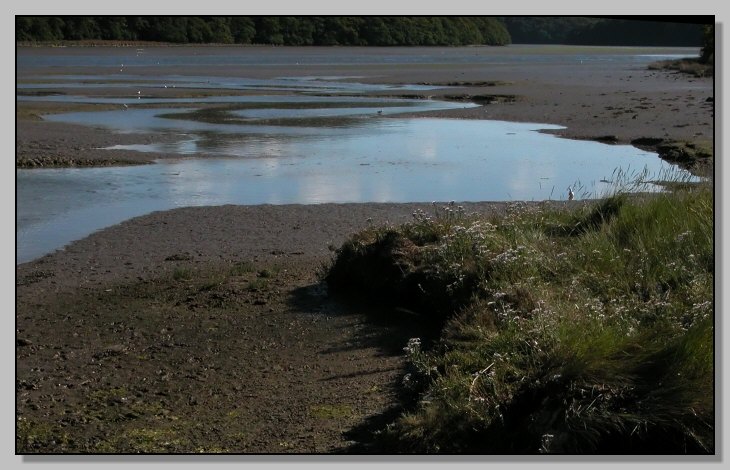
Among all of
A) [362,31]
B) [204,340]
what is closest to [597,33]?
[362,31]

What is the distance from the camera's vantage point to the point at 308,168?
1838 cm

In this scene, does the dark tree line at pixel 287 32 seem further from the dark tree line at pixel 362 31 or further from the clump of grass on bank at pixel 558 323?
the clump of grass on bank at pixel 558 323

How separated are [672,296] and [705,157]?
1172 cm

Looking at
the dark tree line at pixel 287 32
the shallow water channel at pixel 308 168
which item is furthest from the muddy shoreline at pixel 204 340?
the dark tree line at pixel 287 32

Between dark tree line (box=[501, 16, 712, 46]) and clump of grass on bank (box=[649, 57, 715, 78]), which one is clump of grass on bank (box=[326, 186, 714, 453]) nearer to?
clump of grass on bank (box=[649, 57, 715, 78])

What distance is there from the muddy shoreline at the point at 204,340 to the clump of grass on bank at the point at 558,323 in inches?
19.5

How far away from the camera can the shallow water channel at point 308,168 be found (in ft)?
48.1

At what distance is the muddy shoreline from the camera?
6.14 m

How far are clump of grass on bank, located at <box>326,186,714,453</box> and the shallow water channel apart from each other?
331cm

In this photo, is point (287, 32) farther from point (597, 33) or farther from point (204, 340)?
point (204, 340)

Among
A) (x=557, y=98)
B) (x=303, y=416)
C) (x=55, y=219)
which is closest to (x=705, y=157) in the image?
(x=55, y=219)

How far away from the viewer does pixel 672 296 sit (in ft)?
21.4

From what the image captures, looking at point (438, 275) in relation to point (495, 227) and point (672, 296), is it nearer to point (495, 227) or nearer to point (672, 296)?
point (495, 227)

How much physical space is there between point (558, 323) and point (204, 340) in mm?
3140
